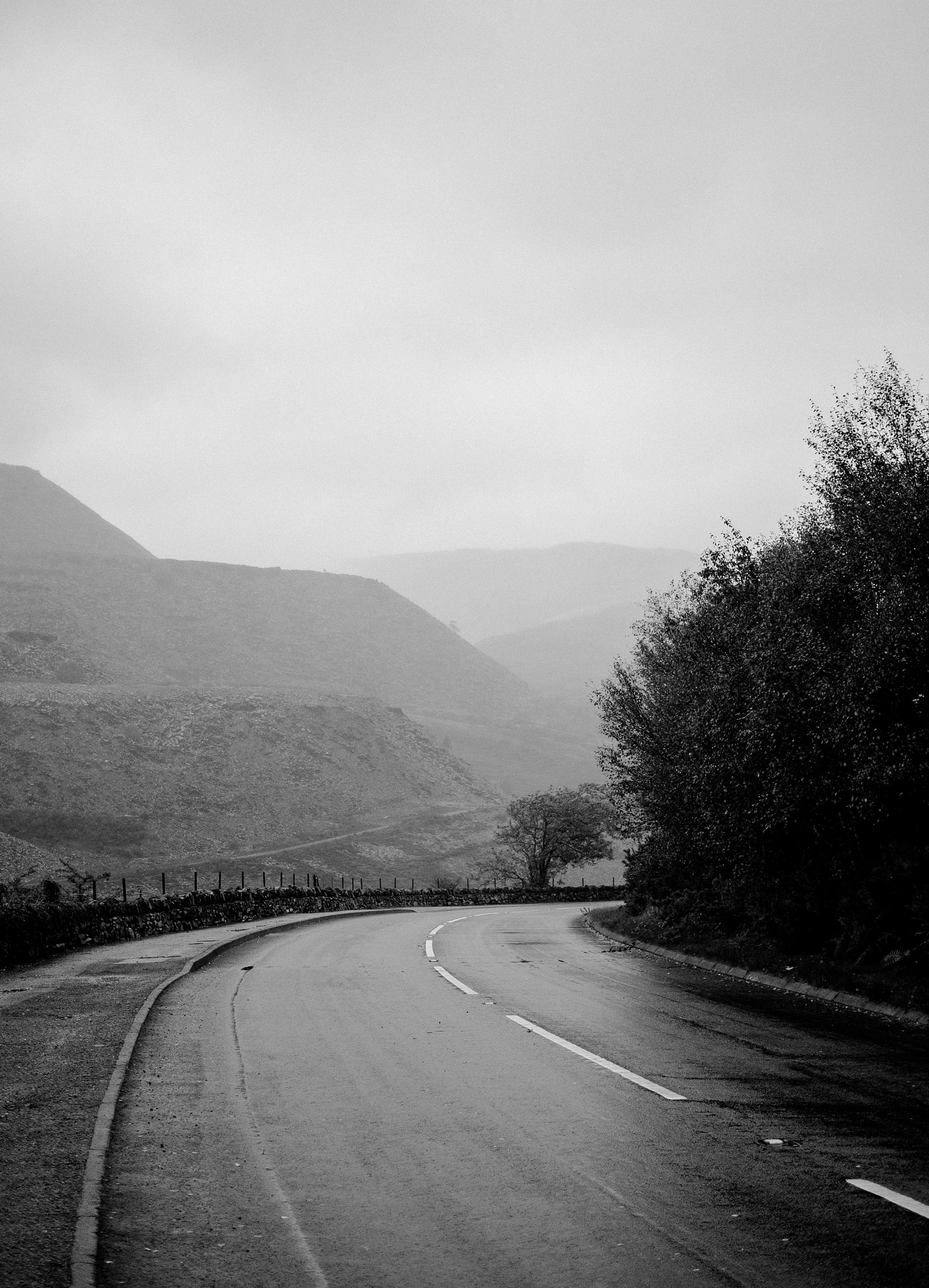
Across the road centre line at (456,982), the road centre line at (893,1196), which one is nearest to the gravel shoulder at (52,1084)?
the road centre line at (893,1196)

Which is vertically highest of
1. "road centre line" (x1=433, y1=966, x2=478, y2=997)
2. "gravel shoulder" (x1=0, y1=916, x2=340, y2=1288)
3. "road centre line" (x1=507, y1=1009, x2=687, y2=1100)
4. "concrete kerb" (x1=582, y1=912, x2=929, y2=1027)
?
"gravel shoulder" (x1=0, y1=916, x2=340, y2=1288)

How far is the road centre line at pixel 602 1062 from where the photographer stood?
9172mm

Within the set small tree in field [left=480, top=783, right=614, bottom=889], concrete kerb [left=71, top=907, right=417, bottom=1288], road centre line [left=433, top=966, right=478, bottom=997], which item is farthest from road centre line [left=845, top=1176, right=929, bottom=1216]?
small tree in field [left=480, top=783, right=614, bottom=889]

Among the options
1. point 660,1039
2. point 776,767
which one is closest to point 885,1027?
point 660,1039

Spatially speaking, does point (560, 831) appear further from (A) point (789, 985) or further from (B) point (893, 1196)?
(B) point (893, 1196)

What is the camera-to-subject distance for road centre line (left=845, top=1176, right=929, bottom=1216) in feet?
19.9

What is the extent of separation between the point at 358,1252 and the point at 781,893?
1694cm

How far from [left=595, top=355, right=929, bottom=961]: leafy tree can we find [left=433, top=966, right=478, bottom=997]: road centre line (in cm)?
565

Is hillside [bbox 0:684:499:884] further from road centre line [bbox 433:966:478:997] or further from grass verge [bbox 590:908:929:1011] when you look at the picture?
road centre line [bbox 433:966:478:997]

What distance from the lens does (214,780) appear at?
135625mm

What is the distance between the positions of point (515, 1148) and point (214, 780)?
435ft

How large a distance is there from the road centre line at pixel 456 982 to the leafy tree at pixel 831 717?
565 centimetres

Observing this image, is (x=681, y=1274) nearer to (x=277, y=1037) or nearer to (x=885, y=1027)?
(x=277, y=1037)

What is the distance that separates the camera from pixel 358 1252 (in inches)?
216
